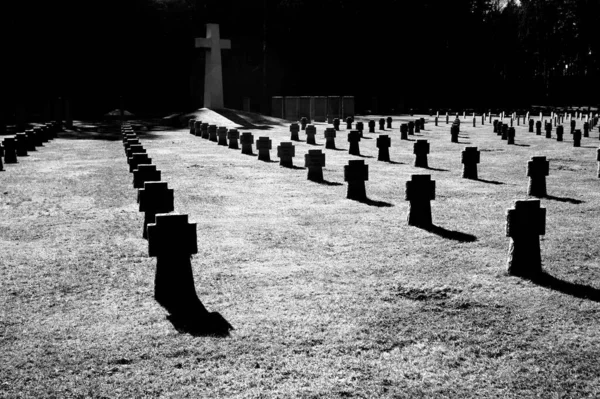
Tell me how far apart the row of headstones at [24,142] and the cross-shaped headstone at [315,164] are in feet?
25.2

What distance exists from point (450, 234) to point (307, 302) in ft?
10.9

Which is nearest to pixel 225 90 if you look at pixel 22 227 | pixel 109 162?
pixel 109 162

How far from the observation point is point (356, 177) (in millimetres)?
11555

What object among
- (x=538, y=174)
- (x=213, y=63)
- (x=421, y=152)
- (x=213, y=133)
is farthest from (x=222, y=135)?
(x=213, y=63)

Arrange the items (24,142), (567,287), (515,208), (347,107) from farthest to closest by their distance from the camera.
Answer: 1. (347,107)
2. (24,142)
3. (515,208)
4. (567,287)

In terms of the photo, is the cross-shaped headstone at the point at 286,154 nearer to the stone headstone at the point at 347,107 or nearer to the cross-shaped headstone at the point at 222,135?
the cross-shaped headstone at the point at 222,135

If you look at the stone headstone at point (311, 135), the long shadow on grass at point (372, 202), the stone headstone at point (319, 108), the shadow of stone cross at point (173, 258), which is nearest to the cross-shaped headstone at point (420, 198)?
the long shadow on grass at point (372, 202)

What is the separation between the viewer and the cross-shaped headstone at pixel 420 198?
9.04 m

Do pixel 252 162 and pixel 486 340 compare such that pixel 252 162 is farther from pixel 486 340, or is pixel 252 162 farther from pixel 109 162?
pixel 486 340

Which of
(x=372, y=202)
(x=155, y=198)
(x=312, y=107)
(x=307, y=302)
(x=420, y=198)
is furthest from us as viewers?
(x=312, y=107)

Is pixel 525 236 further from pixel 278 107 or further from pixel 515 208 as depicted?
pixel 278 107

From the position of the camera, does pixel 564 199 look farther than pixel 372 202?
Yes

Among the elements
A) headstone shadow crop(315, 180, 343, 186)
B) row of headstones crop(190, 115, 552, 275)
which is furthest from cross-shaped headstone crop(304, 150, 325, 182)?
headstone shadow crop(315, 180, 343, 186)

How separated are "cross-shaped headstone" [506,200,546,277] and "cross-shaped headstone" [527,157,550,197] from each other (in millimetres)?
5235
